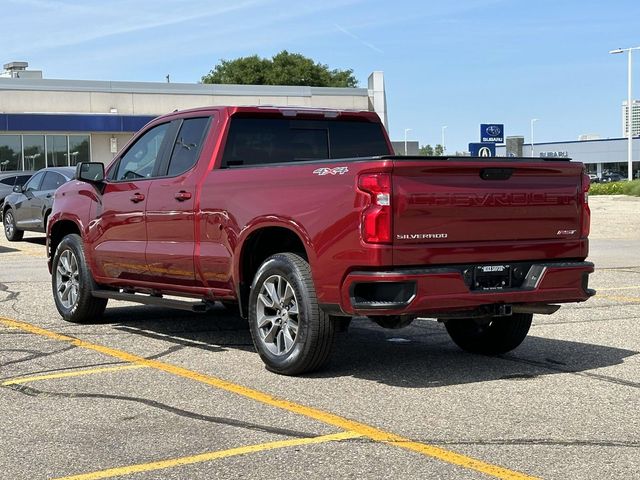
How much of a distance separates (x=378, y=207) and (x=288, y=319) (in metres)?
1.25

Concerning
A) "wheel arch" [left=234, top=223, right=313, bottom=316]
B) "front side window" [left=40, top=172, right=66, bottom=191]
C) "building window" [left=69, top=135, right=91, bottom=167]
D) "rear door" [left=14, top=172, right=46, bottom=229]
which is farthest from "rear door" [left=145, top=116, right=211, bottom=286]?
"building window" [left=69, top=135, right=91, bottom=167]

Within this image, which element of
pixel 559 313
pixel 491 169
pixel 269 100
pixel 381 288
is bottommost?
pixel 559 313

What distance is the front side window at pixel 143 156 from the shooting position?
910 cm

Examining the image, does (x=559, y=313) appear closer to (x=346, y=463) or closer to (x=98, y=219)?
(x=98, y=219)

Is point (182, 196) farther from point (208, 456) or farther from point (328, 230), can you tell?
point (208, 456)

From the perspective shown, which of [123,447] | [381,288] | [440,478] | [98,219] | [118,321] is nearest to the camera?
[440,478]

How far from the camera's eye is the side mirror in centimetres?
958

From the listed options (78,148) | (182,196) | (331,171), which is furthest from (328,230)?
(78,148)

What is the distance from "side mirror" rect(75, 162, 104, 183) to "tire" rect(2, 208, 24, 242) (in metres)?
14.1

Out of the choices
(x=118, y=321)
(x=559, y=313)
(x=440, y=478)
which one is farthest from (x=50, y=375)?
(x=559, y=313)

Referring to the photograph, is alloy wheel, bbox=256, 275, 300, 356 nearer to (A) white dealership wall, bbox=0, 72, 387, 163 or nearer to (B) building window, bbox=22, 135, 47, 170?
(A) white dealership wall, bbox=0, 72, 387, 163

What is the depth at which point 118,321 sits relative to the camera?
1033 cm

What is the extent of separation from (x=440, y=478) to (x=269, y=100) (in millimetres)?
47085

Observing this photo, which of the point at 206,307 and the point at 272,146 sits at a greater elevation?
the point at 272,146
